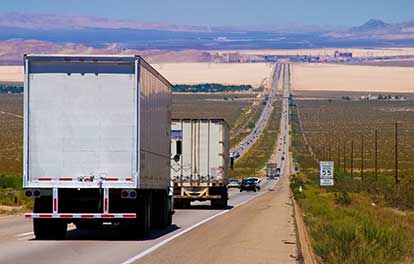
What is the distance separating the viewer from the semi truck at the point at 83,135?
22797 mm

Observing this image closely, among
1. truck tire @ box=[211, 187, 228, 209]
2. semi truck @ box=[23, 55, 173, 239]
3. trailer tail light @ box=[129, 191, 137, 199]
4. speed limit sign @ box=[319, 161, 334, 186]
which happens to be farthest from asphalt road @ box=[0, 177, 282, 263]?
speed limit sign @ box=[319, 161, 334, 186]

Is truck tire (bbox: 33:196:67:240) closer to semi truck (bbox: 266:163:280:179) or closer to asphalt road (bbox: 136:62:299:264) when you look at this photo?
asphalt road (bbox: 136:62:299:264)

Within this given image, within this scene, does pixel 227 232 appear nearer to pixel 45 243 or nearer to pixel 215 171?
pixel 45 243

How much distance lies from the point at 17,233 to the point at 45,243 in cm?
390

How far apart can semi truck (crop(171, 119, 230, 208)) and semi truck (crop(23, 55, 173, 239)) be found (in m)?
20.2

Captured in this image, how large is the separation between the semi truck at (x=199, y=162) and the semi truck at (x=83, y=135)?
20.2 m

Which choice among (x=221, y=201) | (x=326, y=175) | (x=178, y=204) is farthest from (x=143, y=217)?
(x=326, y=175)

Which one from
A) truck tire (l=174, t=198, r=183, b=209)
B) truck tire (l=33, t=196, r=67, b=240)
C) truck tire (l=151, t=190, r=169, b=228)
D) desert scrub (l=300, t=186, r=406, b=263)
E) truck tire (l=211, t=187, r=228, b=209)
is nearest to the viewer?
desert scrub (l=300, t=186, r=406, b=263)

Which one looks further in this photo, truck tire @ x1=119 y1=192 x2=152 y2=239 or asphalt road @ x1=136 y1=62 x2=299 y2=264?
truck tire @ x1=119 y1=192 x2=152 y2=239

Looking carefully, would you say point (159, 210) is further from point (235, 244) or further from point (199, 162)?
point (199, 162)

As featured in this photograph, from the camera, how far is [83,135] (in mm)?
22875

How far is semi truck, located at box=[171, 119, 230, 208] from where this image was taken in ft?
143

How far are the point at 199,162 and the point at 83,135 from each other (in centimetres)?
2102

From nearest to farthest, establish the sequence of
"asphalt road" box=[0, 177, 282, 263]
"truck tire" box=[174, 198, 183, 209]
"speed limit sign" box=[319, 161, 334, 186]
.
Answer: "asphalt road" box=[0, 177, 282, 263] → "truck tire" box=[174, 198, 183, 209] → "speed limit sign" box=[319, 161, 334, 186]
